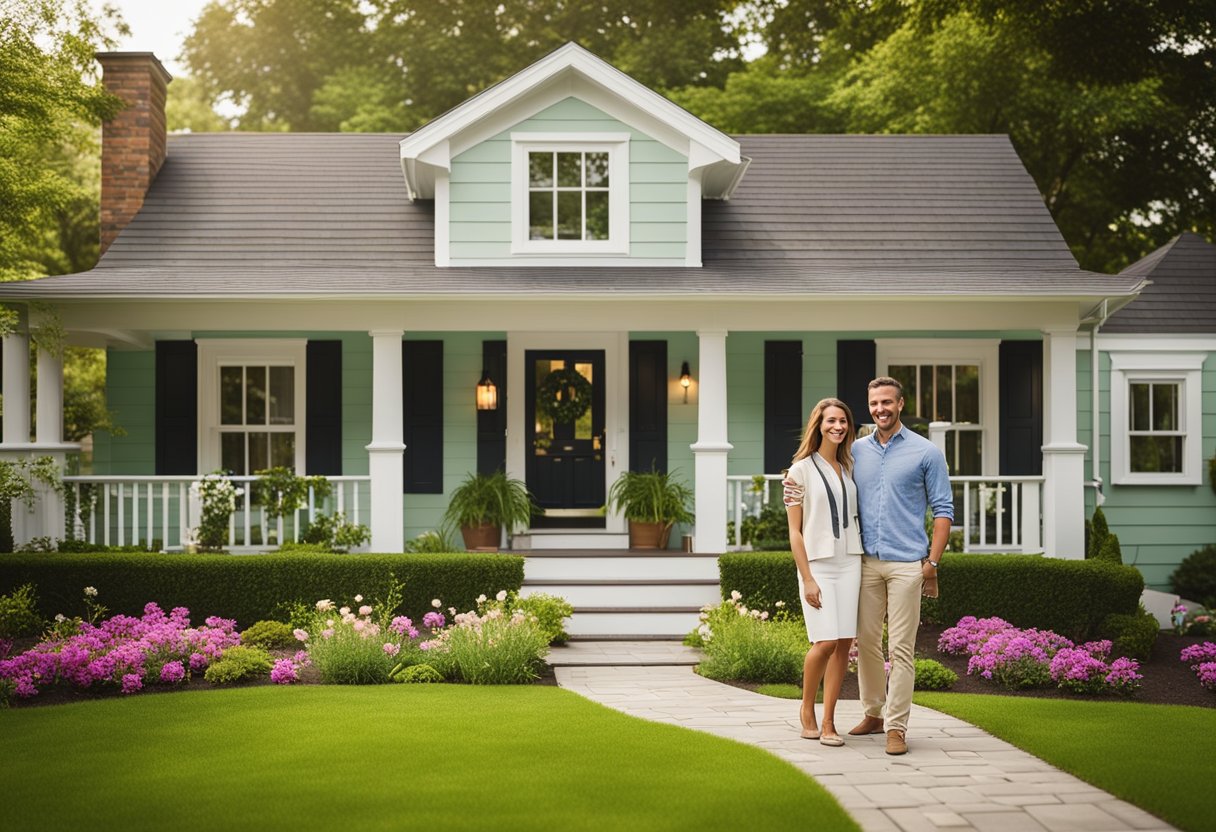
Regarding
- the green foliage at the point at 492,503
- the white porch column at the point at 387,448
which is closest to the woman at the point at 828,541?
the white porch column at the point at 387,448

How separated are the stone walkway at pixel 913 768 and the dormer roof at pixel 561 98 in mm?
6104

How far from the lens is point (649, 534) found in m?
12.2

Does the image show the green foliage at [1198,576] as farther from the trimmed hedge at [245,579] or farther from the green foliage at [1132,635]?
the trimmed hedge at [245,579]

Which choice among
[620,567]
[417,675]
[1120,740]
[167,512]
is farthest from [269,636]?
[1120,740]

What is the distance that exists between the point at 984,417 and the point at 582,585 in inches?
213

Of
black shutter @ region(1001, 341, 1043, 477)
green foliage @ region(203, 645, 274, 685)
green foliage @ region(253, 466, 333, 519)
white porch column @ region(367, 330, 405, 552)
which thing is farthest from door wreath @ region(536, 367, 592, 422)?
green foliage @ region(203, 645, 274, 685)

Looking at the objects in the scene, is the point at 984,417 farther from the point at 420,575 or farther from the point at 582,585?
the point at 420,575

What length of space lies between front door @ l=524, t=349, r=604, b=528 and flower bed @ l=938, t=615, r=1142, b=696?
4.89m

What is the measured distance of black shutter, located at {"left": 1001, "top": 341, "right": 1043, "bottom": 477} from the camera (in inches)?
515

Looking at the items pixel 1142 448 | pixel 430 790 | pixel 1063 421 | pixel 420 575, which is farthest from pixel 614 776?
pixel 1142 448

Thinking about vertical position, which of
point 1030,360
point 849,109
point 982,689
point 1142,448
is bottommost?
point 982,689

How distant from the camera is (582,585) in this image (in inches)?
426

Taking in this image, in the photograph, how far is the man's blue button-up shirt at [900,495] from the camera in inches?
237

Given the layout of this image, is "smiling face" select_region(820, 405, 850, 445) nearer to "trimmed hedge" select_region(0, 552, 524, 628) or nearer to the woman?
the woman
